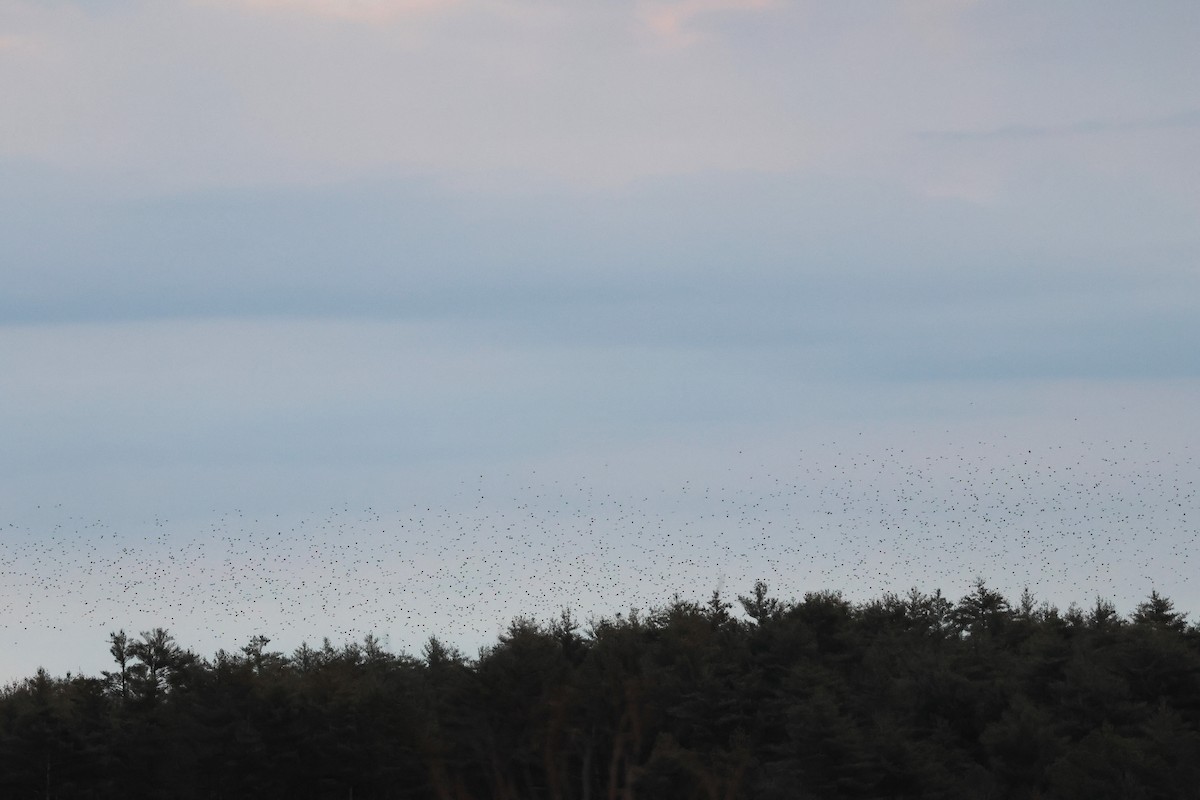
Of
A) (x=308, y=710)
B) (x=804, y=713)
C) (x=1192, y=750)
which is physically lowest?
(x=1192, y=750)

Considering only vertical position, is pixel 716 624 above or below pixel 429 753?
above

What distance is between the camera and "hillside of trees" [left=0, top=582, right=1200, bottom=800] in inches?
2386

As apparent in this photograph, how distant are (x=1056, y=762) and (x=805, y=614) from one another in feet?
113

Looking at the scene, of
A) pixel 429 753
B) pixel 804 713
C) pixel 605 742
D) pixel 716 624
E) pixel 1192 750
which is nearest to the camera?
pixel 429 753

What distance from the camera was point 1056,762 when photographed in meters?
57.8

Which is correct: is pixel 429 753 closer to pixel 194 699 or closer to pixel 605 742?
pixel 605 742

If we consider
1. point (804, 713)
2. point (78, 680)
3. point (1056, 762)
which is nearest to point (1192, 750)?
point (1056, 762)

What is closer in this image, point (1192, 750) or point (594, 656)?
point (1192, 750)

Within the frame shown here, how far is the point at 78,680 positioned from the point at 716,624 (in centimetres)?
4368

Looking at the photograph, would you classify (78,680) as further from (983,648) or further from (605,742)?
(983,648)

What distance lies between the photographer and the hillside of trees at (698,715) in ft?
199

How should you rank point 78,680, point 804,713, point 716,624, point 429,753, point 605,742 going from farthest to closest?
1. point 716,624
2. point 78,680
3. point 605,742
4. point 804,713
5. point 429,753

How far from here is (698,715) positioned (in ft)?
251

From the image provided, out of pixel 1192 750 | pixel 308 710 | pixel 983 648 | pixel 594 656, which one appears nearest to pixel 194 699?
pixel 308 710
